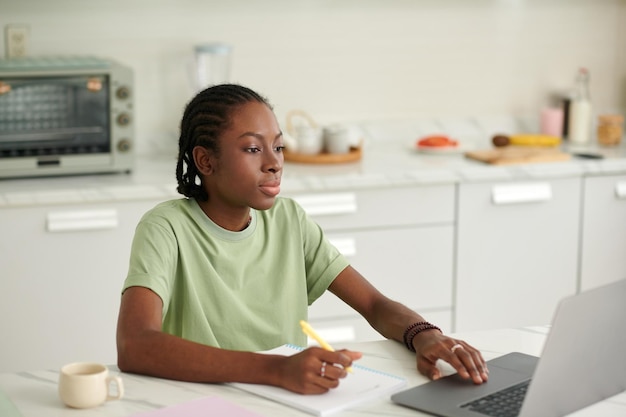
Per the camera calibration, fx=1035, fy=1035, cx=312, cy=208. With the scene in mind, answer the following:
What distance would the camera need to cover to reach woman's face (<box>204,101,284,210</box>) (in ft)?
5.90

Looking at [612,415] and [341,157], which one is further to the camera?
[341,157]

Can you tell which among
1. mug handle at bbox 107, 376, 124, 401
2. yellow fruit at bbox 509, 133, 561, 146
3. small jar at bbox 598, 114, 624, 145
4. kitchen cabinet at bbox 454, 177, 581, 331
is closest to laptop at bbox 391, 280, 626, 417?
mug handle at bbox 107, 376, 124, 401

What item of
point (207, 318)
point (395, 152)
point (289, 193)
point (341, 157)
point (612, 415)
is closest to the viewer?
point (612, 415)

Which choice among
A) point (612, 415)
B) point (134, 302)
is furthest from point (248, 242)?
point (612, 415)

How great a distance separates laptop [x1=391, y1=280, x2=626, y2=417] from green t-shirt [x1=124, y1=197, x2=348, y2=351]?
1.37ft

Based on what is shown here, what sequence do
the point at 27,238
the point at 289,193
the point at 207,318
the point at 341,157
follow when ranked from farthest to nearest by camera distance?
the point at 341,157, the point at 289,193, the point at 27,238, the point at 207,318

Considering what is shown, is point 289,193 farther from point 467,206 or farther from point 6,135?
point 6,135

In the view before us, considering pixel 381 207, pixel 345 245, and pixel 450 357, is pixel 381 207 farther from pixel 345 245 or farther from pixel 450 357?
pixel 450 357

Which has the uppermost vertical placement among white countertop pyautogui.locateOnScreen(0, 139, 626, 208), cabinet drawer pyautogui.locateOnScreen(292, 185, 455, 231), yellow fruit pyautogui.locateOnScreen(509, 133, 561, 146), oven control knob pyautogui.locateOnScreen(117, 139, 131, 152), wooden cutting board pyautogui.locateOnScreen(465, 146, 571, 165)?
oven control knob pyautogui.locateOnScreen(117, 139, 131, 152)

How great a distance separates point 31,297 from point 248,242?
4.08 ft

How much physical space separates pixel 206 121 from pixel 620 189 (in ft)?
6.59

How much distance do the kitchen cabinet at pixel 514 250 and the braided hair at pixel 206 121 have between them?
1.53 meters

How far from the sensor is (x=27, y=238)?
9.46ft

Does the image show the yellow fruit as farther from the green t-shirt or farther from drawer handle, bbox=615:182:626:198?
the green t-shirt
